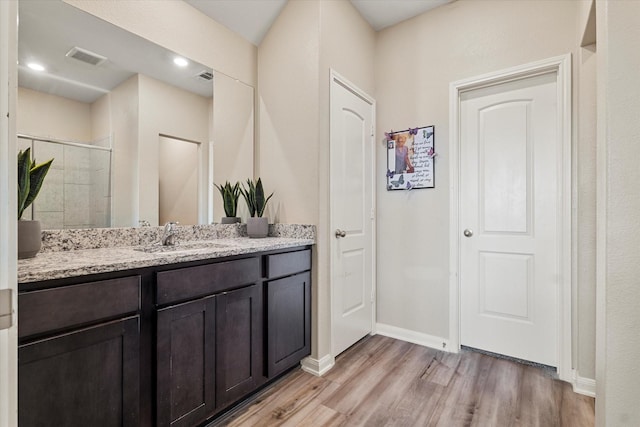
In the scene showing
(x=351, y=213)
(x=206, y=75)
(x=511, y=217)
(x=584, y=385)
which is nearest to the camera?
(x=584, y=385)

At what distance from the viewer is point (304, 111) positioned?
223 centimetres

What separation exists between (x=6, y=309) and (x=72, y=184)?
1.33 metres

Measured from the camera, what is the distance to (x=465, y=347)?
2502 mm

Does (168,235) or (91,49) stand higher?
(91,49)

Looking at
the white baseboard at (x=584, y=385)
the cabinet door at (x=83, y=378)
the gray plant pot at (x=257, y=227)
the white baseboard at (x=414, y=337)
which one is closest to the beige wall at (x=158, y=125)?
the gray plant pot at (x=257, y=227)

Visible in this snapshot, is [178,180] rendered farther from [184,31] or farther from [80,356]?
[80,356]

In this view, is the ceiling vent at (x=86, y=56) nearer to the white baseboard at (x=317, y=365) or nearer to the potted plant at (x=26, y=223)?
the potted plant at (x=26, y=223)

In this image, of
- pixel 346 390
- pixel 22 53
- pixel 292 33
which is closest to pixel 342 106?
pixel 292 33

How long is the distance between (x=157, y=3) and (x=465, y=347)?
321cm

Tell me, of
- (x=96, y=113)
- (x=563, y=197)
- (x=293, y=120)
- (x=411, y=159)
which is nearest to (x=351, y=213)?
(x=411, y=159)

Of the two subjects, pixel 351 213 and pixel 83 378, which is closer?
pixel 83 378

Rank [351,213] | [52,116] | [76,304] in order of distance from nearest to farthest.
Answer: [76,304] < [52,116] < [351,213]

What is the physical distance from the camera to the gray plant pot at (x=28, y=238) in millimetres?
1217

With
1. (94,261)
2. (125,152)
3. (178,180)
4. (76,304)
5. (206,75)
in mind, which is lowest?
(76,304)
